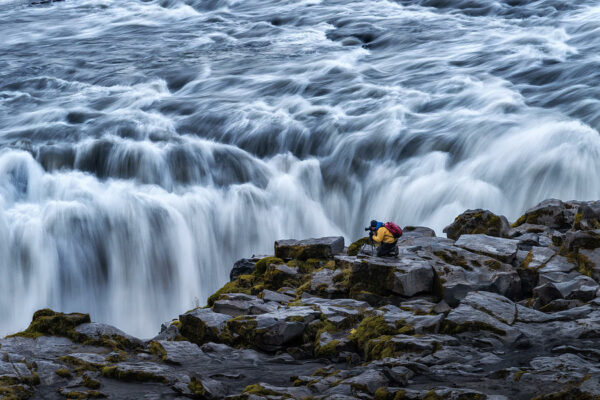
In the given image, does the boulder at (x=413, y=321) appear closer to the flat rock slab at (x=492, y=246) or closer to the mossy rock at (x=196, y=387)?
the flat rock slab at (x=492, y=246)

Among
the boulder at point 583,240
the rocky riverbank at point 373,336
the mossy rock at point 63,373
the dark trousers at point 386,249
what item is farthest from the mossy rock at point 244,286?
the boulder at point 583,240

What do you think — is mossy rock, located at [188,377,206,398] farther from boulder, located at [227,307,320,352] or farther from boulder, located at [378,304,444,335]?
boulder, located at [378,304,444,335]

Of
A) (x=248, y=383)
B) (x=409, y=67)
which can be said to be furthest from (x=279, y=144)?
(x=248, y=383)

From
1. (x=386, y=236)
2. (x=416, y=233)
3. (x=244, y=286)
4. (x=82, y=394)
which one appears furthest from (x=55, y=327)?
(x=416, y=233)

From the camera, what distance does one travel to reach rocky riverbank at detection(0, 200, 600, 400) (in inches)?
277

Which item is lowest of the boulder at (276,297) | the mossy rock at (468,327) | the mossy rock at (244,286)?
the mossy rock at (244,286)

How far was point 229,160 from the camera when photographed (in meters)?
18.6

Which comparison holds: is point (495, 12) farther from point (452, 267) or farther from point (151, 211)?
point (452, 267)

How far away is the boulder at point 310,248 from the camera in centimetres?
1166

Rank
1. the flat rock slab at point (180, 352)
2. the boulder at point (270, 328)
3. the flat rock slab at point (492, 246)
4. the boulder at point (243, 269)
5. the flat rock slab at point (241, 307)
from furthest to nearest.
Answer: the boulder at point (243, 269)
the flat rock slab at point (492, 246)
the flat rock slab at point (241, 307)
the boulder at point (270, 328)
the flat rock slab at point (180, 352)

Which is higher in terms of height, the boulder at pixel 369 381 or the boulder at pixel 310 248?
the boulder at pixel 369 381

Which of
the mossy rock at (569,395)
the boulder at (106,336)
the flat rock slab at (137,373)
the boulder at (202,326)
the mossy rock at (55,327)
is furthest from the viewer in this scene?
the boulder at (202,326)

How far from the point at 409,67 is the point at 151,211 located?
41.9 ft

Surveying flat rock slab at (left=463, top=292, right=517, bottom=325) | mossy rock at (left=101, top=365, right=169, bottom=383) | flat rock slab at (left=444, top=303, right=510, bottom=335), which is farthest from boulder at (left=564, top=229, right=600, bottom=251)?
mossy rock at (left=101, top=365, right=169, bottom=383)
